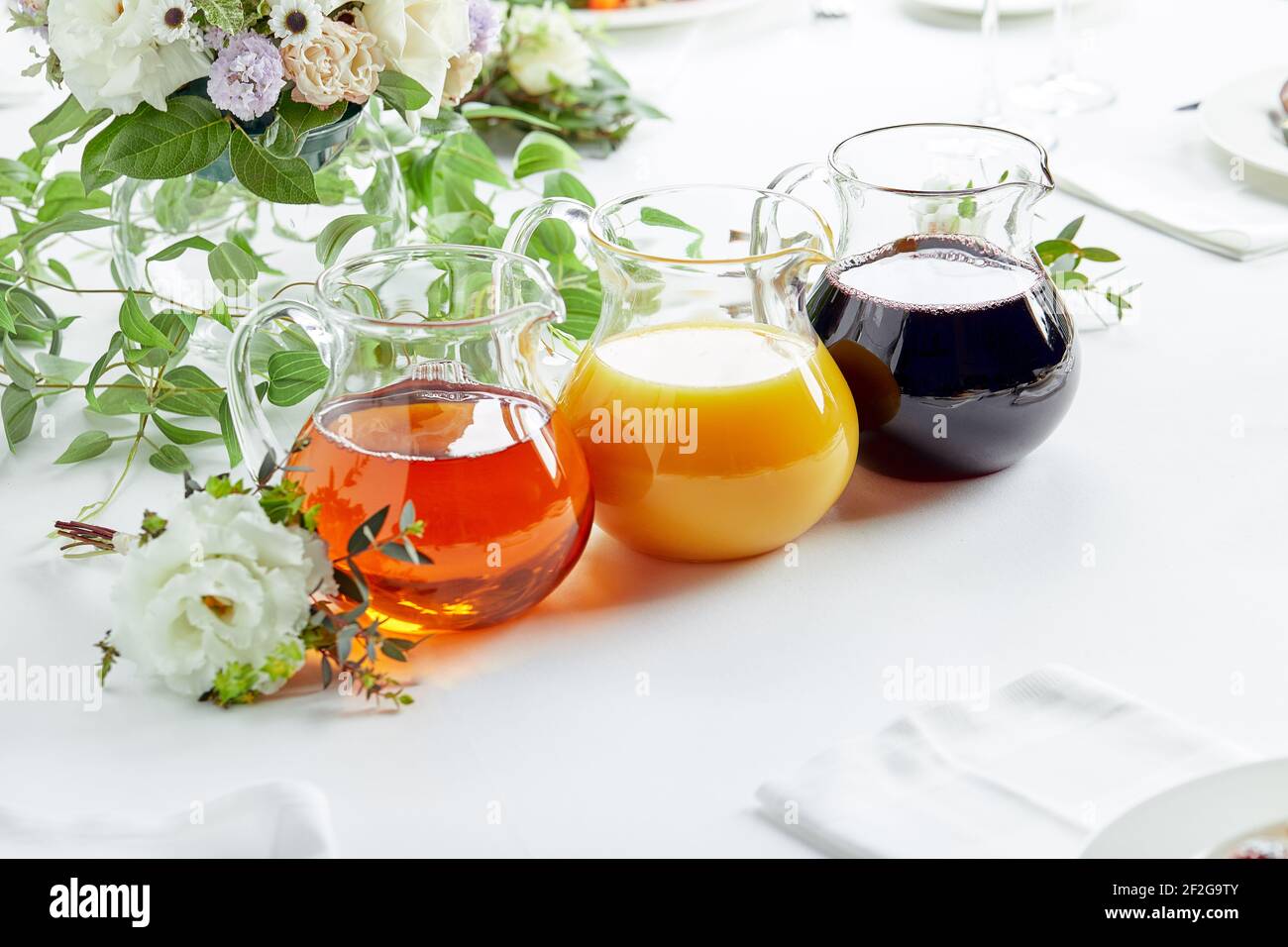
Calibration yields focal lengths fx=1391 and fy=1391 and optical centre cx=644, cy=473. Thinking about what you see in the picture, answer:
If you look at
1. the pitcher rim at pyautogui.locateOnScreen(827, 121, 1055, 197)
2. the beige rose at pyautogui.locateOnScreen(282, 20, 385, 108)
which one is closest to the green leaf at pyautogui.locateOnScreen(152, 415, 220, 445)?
the beige rose at pyautogui.locateOnScreen(282, 20, 385, 108)

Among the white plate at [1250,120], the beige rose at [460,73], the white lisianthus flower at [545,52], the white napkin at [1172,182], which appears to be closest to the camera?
the beige rose at [460,73]

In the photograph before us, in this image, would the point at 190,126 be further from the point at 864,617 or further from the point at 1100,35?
the point at 1100,35

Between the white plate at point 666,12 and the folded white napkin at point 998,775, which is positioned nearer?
the folded white napkin at point 998,775

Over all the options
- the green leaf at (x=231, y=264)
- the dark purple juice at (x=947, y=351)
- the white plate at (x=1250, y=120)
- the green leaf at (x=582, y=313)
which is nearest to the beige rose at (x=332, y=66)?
the green leaf at (x=231, y=264)

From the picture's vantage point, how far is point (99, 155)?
2.86 ft

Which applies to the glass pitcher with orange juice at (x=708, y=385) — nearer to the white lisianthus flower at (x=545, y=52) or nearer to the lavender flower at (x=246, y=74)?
the lavender flower at (x=246, y=74)

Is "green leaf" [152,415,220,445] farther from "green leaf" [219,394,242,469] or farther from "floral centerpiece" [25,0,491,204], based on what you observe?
"floral centerpiece" [25,0,491,204]

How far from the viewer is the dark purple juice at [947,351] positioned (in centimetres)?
81

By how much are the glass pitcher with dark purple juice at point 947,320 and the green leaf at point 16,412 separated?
517 mm

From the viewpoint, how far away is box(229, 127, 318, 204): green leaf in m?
0.88

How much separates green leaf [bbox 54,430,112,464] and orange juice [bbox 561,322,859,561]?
33 cm

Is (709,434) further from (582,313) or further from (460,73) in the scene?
(460,73)

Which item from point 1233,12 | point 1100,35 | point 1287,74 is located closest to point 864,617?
point 1287,74

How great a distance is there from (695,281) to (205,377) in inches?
14.3
